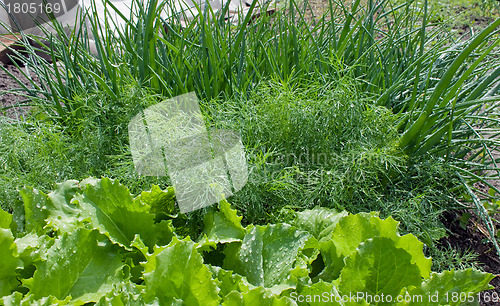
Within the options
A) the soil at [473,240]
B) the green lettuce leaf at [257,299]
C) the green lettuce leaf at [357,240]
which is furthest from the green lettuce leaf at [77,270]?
the soil at [473,240]

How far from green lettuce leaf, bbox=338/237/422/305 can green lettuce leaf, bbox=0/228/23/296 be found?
1.03 meters

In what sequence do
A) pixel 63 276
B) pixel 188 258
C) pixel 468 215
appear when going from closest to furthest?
1. pixel 188 258
2. pixel 63 276
3. pixel 468 215

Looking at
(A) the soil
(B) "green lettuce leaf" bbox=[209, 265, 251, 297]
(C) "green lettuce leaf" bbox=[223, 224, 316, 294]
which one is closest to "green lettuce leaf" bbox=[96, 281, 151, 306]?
(B) "green lettuce leaf" bbox=[209, 265, 251, 297]

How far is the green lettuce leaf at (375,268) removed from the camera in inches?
52.0

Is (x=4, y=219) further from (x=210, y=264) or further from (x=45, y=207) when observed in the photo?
(x=210, y=264)

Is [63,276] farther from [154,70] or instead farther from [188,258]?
[154,70]

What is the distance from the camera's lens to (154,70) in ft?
7.43

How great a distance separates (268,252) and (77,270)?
2.04ft

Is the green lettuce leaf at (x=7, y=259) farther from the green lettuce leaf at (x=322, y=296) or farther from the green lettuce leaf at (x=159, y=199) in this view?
the green lettuce leaf at (x=322, y=296)

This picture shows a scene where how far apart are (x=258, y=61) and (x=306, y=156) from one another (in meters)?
0.77

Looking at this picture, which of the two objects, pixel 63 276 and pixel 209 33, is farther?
pixel 209 33

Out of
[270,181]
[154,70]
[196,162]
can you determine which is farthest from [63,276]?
[154,70]

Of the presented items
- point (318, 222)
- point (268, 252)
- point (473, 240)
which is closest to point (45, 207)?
point (268, 252)

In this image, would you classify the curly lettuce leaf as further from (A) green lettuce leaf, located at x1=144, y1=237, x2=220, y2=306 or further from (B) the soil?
(B) the soil
